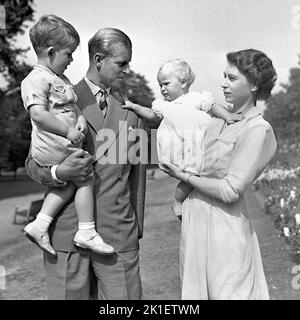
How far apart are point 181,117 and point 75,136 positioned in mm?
540

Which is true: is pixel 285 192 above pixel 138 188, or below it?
below

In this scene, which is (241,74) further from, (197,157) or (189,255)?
(189,255)

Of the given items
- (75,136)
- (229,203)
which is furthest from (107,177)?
(229,203)

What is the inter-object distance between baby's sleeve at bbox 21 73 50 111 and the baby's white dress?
1.91ft

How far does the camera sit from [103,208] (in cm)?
261

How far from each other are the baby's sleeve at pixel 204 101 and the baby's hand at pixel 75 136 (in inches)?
23.7

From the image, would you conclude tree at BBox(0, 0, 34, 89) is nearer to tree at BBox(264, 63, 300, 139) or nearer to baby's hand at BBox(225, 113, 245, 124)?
baby's hand at BBox(225, 113, 245, 124)

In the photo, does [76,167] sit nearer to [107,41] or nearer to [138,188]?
[138,188]

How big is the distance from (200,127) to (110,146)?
1.54 ft

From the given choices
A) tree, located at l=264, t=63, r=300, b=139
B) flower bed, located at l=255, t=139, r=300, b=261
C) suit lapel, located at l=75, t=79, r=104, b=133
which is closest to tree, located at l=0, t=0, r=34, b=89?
flower bed, located at l=255, t=139, r=300, b=261

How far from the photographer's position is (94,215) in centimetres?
262

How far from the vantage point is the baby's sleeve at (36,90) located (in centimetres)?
246

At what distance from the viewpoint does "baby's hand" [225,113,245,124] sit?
2.53m

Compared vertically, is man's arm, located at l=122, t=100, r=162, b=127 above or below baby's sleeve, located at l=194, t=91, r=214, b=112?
below
